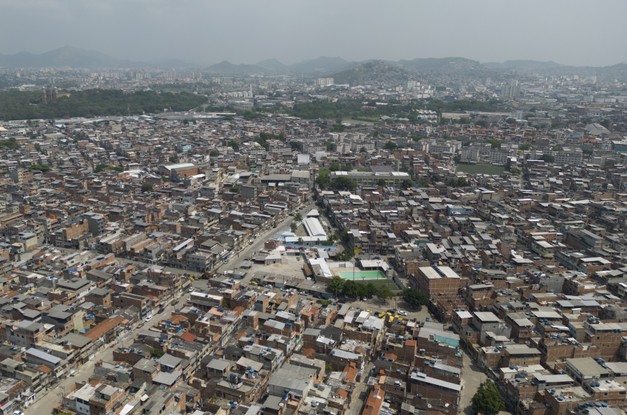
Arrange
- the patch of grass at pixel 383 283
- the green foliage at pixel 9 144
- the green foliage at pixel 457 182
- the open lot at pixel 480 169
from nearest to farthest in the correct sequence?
the patch of grass at pixel 383 283
the green foliage at pixel 457 182
the open lot at pixel 480 169
the green foliage at pixel 9 144

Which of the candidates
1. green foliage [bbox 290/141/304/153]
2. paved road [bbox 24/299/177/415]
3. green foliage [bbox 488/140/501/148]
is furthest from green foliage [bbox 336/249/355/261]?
green foliage [bbox 488/140/501/148]

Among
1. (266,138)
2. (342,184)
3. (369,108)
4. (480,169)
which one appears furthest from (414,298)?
(369,108)

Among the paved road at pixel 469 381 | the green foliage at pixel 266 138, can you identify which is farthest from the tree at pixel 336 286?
the green foliage at pixel 266 138

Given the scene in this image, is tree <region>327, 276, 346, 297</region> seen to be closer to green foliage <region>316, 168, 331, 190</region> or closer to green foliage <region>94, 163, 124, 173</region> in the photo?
green foliage <region>316, 168, 331, 190</region>

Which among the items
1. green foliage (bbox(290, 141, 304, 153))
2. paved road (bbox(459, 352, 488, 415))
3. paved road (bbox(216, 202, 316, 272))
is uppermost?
green foliage (bbox(290, 141, 304, 153))

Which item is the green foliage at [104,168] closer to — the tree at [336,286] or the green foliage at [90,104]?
the tree at [336,286]

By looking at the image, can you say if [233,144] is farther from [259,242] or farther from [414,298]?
[414,298]
